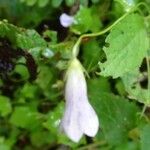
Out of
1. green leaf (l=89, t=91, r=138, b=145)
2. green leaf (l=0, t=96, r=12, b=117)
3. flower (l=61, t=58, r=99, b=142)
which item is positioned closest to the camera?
flower (l=61, t=58, r=99, b=142)

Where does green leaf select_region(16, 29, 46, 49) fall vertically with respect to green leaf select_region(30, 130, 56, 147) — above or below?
above


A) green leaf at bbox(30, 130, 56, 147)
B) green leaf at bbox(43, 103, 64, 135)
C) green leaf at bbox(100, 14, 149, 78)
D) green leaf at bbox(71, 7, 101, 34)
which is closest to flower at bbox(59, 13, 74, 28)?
green leaf at bbox(71, 7, 101, 34)

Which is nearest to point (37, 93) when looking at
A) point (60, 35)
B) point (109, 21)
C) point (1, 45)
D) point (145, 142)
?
point (60, 35)

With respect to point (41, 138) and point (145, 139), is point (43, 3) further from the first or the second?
point (145, 139)

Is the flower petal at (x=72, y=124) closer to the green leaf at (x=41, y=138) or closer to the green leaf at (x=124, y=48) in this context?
the green leaf at (x=124, y=48)

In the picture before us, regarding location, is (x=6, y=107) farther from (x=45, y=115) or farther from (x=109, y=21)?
(x=109, y=21)

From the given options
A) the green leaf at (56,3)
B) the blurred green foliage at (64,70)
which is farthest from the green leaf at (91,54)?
the green leaf at (56,3)

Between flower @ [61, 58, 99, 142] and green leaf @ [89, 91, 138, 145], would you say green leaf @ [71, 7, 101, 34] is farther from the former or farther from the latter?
flower @ [61, 58, 99, 142]
